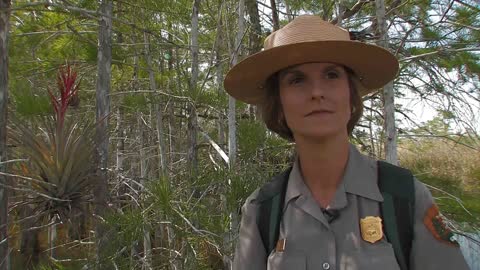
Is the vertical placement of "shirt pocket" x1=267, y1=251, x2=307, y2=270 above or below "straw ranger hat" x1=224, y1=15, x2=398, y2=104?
below

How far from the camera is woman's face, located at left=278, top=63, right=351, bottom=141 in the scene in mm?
1111

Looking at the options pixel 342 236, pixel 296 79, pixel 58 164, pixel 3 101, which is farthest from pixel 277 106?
pixel 3 101

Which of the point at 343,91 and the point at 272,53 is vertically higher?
the point at 272,53

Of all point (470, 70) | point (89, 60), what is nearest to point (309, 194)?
point (470, 70)

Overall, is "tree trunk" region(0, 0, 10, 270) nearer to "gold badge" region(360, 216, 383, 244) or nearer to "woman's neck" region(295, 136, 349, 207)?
"woman's neck" region(295, 136, 349, 207)

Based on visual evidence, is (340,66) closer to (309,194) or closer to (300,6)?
(309,194)

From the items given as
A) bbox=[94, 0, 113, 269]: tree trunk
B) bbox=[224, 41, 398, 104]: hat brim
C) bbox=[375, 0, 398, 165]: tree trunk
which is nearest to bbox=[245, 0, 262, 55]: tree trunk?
bbox=[94, 0, 113, 269]: tree trunk

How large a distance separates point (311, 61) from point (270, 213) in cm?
39

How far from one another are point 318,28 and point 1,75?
1598 mm

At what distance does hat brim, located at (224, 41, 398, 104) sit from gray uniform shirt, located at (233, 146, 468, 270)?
0.75 feet

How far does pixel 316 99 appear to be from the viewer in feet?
3.65

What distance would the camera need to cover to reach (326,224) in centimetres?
108

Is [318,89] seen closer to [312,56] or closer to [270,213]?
[312,56]

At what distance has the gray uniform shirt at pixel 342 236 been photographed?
0.98 m
